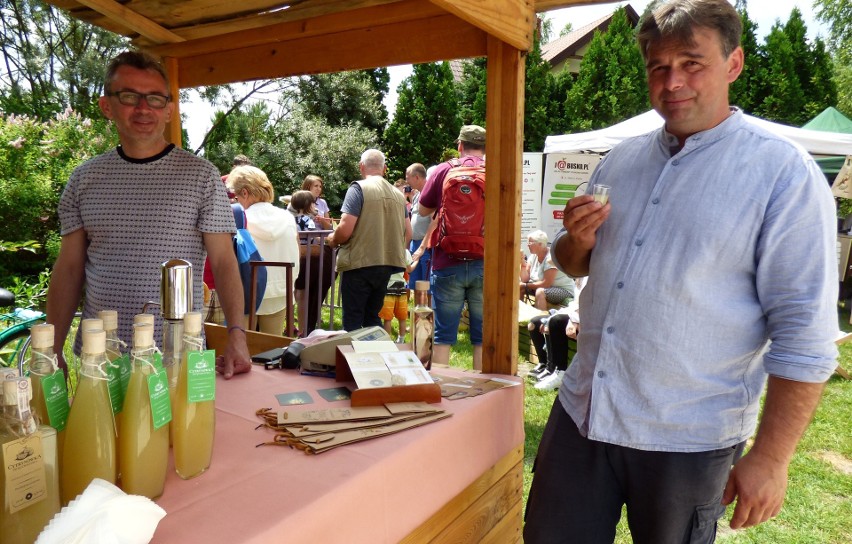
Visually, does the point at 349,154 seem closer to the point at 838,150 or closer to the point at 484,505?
the point at 838,150

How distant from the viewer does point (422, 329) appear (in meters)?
1.98

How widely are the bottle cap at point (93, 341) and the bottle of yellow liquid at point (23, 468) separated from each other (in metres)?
0.10

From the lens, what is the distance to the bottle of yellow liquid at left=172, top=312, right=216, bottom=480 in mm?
1082

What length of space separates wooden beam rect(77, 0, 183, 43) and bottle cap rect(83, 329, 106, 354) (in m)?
1.96

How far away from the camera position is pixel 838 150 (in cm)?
674

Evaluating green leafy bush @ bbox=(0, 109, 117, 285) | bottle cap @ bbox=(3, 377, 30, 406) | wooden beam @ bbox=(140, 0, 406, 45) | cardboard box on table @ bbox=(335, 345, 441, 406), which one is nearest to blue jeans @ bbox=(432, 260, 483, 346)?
wooden beam @ bbox=(140, 0, 406, 45)

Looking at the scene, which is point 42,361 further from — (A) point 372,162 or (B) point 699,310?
(A) point 372,162

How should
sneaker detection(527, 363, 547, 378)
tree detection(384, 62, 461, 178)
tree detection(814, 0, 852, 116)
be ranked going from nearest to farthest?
sneaker detection(527, 363, 547, 378)
tree detection(384, 62, 461, 178)
tree detection(814, 0, 852, 116)

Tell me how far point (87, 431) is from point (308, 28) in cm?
197

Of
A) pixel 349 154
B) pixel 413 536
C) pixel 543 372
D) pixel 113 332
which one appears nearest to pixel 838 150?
pixel 543 372

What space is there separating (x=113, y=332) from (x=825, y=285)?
145 centimetres

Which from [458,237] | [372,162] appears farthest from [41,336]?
[372,162]

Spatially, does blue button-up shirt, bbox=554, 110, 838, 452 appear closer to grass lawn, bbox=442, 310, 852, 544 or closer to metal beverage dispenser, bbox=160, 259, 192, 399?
metal beverage dispenser, bbox=160, 259, 192, 399

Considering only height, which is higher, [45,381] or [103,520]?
[45,381]
